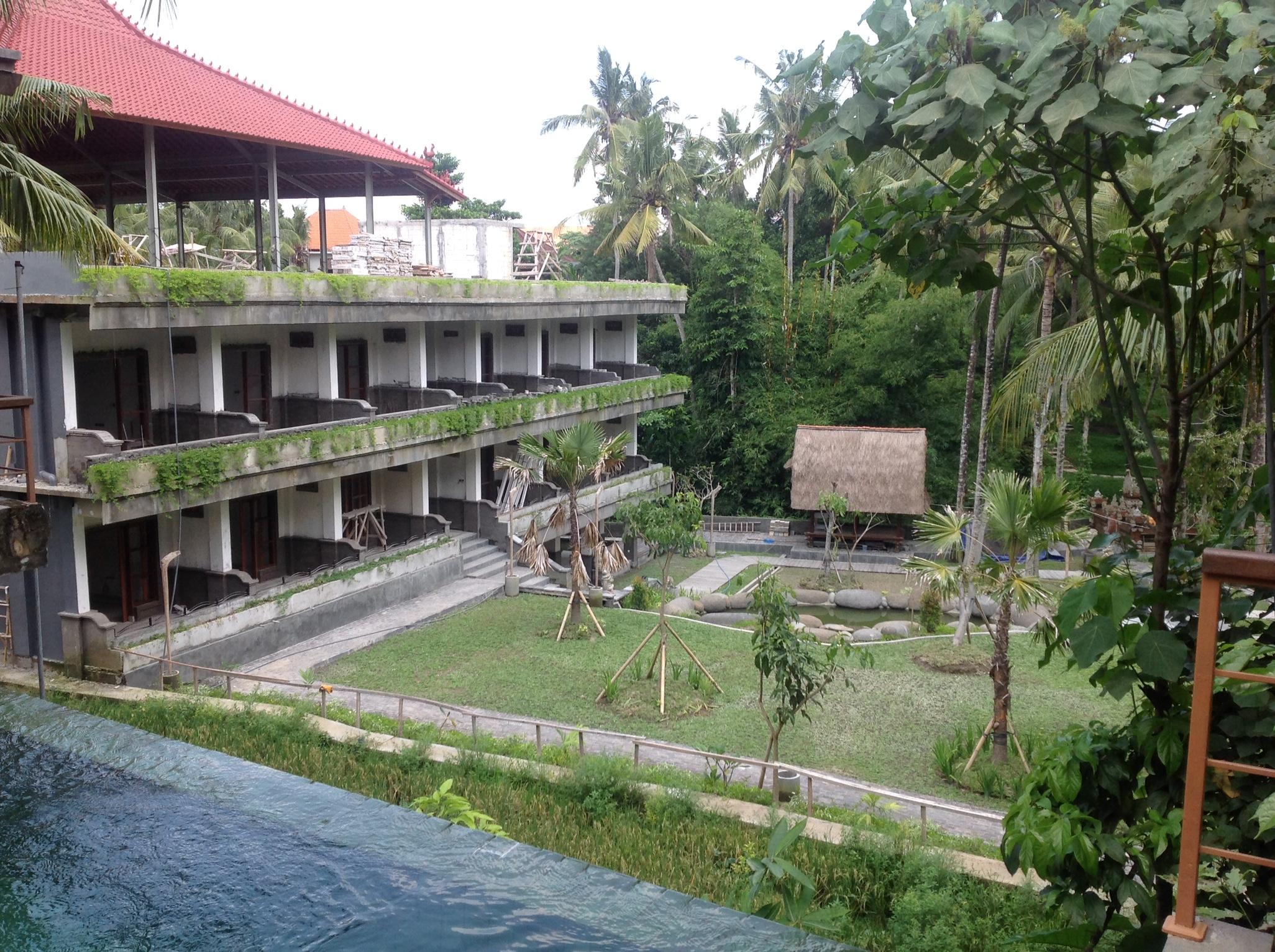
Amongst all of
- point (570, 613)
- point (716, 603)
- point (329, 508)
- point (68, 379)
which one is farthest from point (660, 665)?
point (68, 379)

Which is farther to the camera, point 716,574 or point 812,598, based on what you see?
point 716,574

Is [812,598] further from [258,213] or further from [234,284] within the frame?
[258,213]

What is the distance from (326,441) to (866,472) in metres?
15.6

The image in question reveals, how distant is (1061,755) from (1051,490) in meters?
→ 8.30

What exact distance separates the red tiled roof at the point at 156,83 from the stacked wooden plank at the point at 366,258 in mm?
1598

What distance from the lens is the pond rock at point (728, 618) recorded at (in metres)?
22.1

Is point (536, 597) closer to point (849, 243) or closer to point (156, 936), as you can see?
point (849, 243)

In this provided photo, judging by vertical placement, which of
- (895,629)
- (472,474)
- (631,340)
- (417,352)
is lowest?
(895,629)

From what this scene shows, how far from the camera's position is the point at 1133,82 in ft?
14.5

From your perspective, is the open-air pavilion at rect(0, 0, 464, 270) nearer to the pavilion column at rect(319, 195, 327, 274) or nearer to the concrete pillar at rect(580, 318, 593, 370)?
the pavilion column at rect(319, 195, 327, 274)

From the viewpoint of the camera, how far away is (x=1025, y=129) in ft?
16.6

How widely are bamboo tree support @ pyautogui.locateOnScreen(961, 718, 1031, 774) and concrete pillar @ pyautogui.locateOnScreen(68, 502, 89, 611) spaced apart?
11973 millimetres

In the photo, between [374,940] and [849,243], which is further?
[849,243]

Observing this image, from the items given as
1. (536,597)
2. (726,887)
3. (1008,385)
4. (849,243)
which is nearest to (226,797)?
(849,243)
